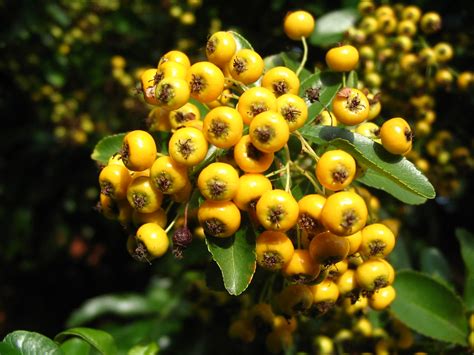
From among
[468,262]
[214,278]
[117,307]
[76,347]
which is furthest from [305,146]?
[117,307]

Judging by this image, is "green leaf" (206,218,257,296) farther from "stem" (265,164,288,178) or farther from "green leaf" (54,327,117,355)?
"green leaf" (54,327,117,355)

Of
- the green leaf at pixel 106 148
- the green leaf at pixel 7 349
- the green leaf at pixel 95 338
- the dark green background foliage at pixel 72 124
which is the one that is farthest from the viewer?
the dark green background foliage at pixel 72 124

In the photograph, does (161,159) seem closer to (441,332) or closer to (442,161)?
(441,332)

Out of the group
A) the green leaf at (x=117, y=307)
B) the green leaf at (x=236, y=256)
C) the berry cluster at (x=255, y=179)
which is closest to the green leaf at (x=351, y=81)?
the berry cluster at (x=255, y=179)

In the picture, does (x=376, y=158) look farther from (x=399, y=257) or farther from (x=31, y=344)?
(x=399, y=257)

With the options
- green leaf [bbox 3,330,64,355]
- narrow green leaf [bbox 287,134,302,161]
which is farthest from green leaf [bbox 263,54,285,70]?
green leaf [bbox 3,330,64,355]

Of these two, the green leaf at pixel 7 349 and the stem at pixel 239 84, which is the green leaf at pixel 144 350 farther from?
the stem at pixel 239 84
